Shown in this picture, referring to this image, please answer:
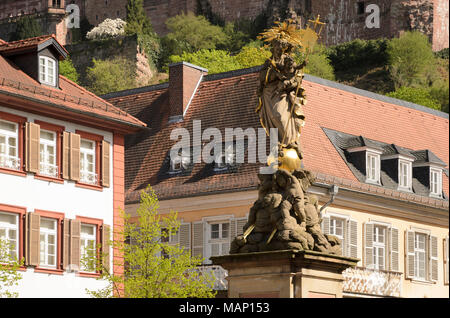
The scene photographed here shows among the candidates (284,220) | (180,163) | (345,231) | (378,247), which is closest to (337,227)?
(345,231)

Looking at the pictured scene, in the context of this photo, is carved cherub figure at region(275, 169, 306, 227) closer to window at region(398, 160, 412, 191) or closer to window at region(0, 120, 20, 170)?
window at region(0, 120, 20, 170)

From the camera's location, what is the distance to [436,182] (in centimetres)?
4231

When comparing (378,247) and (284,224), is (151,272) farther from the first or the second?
(378,247)

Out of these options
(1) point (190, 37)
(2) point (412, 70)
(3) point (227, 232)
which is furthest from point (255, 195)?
(1) point (190, 37)

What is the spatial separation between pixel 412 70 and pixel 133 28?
75.6ft

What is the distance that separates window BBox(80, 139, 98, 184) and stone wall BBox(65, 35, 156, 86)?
184ft

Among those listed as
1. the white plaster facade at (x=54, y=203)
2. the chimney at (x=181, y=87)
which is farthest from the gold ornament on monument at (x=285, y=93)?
the chimney at (x=181, y=87)

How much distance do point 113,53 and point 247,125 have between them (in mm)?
54544

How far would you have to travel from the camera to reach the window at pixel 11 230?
30.4m

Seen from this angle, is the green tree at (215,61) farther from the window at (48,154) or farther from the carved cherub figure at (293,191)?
the carved cherub figure at (293,191)

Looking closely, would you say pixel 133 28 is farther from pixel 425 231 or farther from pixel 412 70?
pixel 425 231

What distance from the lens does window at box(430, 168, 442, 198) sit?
138ft

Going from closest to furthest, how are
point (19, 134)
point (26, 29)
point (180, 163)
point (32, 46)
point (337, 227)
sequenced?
point (19, 134), point (32, 46), point (337, 227), point (180, 163), point (26, 29)

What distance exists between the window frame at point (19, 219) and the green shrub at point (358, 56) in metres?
61.4
